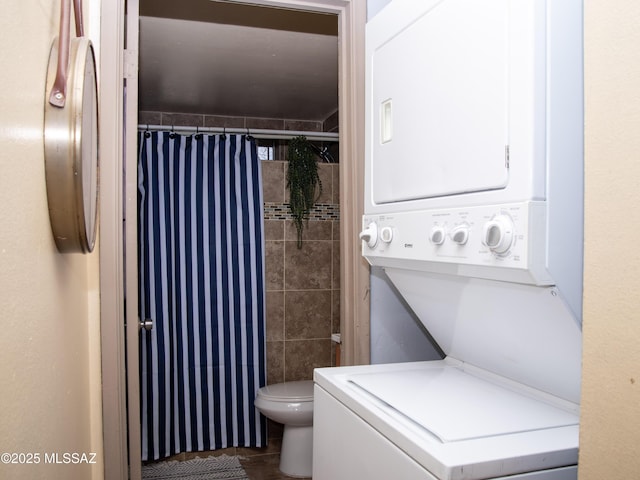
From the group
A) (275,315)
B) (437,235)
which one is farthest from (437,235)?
(275,315)

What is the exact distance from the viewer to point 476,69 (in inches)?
41.5

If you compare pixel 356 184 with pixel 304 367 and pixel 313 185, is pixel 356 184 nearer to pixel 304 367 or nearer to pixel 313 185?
pixel 313 185

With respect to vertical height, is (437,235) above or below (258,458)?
above

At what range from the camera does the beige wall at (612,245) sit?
565 millimetres

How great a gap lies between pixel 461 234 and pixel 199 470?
2.78 meters

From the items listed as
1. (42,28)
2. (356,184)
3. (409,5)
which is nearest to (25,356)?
(42,28)

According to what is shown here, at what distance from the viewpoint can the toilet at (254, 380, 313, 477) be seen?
3.07 metres

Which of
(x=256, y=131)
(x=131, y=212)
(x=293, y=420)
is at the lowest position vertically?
(x=293, y=420)

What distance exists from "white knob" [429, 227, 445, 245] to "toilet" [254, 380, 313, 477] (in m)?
2.14

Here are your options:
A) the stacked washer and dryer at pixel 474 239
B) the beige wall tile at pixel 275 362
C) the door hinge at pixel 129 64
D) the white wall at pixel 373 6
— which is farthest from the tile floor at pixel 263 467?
the white wall at pixel 373 6

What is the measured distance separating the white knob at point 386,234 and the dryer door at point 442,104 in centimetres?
8

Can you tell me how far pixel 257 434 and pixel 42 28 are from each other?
9.95 ft

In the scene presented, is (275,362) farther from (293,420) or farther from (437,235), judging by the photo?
(437,235)

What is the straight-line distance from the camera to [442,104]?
117cm
